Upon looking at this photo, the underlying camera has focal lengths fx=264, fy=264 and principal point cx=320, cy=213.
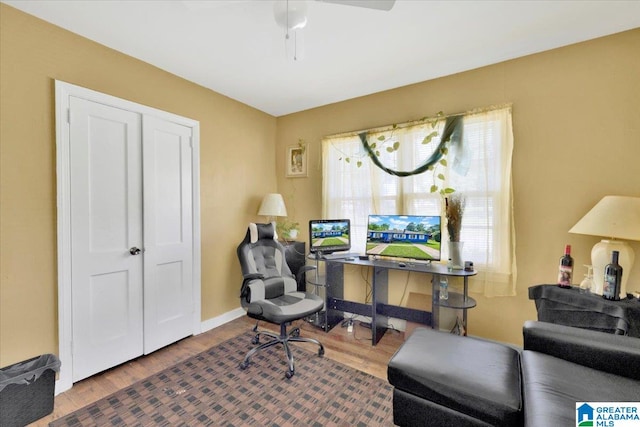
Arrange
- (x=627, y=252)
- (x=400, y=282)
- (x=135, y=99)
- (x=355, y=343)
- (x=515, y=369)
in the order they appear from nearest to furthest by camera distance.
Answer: (x=515, y=369), (x=627, y=252), (x=135, y=99), (x=355, y=343), (x=400, y=282)

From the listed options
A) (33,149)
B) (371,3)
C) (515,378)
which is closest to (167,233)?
(33,149)

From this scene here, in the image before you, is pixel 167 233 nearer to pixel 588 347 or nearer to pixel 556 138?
pixel 588 347

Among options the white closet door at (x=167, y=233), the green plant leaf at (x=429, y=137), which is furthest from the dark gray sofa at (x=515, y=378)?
the white closet door at (x=167, y=233)

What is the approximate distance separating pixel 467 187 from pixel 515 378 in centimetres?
166

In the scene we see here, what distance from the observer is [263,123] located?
3633 millimetres

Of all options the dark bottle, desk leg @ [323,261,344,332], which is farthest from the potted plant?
desk leg @ [323,261,344,332]

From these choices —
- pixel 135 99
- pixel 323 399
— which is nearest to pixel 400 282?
pixel 323 399

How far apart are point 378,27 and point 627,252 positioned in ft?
7.41

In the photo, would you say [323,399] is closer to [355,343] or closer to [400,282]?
[355,343]

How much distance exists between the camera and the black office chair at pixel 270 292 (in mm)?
2182

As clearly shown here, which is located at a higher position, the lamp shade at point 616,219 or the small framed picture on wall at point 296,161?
the small framed picture on wall at point 296,161

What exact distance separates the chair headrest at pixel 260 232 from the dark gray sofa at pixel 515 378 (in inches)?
64.6

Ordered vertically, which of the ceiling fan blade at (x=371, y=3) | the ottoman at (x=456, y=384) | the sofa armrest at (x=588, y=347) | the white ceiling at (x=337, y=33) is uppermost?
the white ceiling at (x=337, y=33)

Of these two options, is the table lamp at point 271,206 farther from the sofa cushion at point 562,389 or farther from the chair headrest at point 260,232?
the sofa cushion at point 562,389
